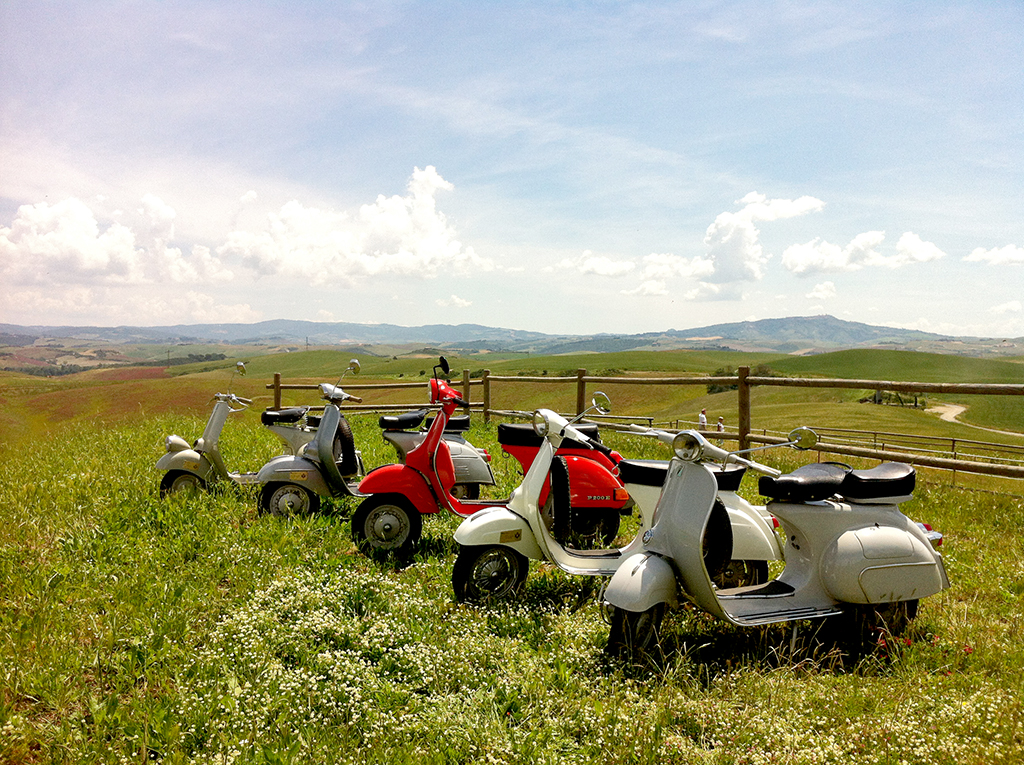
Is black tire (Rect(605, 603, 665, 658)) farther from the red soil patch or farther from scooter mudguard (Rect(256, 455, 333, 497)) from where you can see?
the red soil patch

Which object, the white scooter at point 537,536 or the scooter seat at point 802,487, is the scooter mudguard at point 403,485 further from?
the scooter seat at point 802,487

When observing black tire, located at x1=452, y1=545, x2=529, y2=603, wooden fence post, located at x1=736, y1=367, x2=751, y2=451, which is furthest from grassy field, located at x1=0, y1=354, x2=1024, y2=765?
wooden fence post, located at x1=736, y1=367, x2=751, y2=451

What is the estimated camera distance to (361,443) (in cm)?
967

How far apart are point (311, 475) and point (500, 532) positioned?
9.08 ft

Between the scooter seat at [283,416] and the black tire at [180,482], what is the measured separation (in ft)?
2.95

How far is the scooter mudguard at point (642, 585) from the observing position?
3094 millimetres

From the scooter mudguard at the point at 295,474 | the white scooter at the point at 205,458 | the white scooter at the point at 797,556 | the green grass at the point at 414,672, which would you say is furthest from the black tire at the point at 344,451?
the white scooter at the point at 797,556

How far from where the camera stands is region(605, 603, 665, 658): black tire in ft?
10.4

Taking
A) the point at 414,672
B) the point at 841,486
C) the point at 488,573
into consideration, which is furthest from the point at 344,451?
the point at 841,486

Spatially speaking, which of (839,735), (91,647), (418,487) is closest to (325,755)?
(91,647)

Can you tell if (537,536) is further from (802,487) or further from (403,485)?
(802,487)

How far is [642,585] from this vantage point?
3133 mm

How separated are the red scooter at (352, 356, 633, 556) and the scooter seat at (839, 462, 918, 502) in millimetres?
1887

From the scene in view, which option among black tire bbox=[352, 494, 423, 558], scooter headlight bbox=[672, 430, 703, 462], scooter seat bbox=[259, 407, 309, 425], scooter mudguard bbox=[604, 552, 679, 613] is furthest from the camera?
scooter seat bbox=[259, 407, 309, 425]
